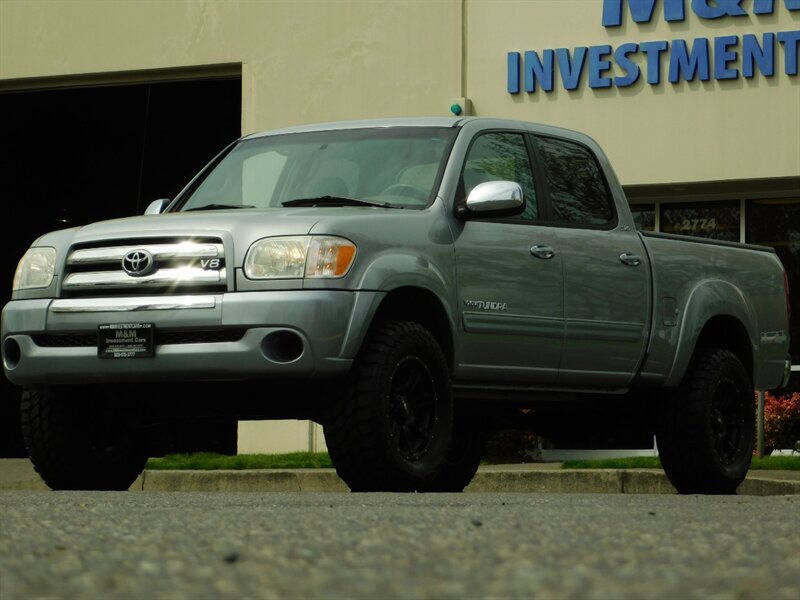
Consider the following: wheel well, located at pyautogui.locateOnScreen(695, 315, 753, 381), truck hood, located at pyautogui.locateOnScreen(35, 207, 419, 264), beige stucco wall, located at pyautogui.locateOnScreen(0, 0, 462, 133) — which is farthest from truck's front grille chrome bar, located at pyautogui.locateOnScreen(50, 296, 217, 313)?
beige stucco wall, located at pyautogui.locateOnScreen(0, 0, 462, 133)

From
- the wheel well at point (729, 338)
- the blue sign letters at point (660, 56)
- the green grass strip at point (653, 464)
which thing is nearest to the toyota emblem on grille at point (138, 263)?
the wheel well at point (729, 338)

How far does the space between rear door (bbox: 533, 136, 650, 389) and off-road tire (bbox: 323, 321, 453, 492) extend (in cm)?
122

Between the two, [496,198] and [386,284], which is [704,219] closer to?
[496,198]

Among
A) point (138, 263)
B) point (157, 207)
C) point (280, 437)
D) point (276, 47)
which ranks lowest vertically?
point (280, 437)

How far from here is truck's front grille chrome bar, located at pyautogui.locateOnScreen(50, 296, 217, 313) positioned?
7.54 m

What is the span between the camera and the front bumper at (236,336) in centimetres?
738

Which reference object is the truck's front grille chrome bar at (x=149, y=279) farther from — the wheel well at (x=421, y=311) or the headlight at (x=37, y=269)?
the wheel well at (x=421, y=311)

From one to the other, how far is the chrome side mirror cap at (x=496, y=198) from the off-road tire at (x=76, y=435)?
2.07 m

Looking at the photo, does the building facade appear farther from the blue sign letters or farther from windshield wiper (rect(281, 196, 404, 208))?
windshield wiper (rect(281, 196, 404, 208))

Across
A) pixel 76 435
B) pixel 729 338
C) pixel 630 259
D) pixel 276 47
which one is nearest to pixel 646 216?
pixel 276 47

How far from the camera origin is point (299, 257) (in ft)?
24.6

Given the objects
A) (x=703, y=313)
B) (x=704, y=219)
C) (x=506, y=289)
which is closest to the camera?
(x=506, y=289)

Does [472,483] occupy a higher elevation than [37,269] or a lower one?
lower

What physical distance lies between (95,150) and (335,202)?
16.1m
